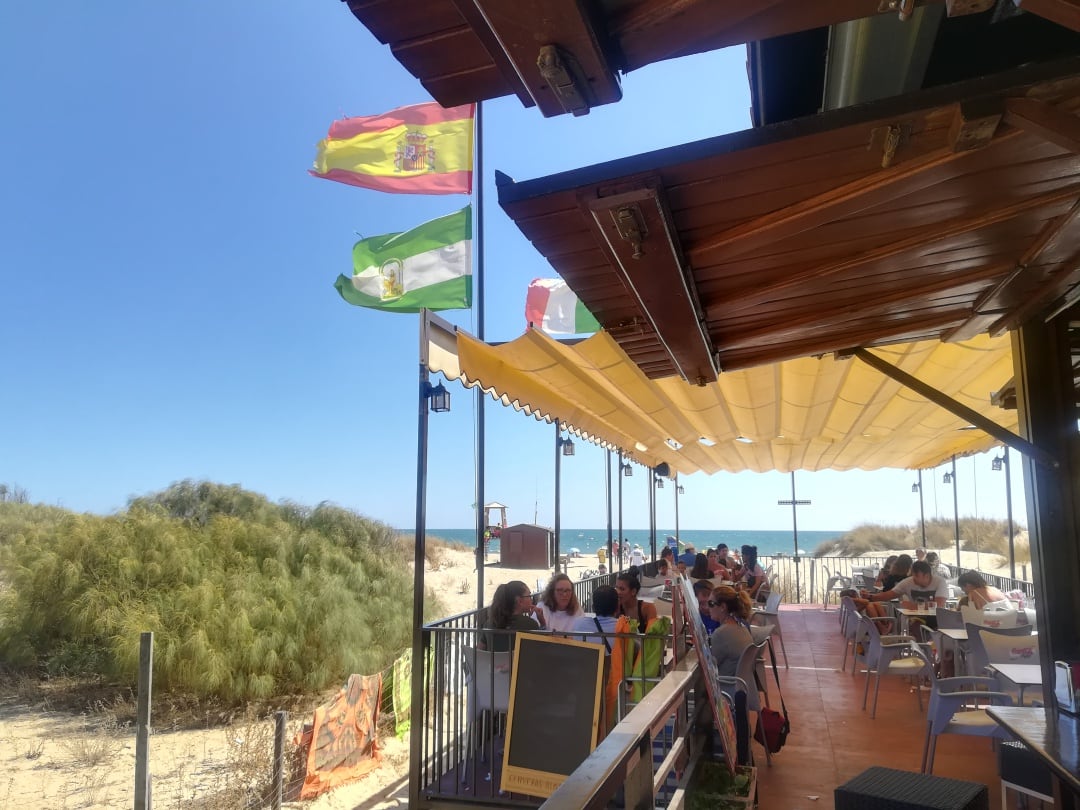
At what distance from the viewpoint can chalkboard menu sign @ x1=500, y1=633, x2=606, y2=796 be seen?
405 cm

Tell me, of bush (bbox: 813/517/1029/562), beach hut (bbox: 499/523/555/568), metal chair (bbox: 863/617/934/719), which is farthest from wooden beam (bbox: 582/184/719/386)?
bush (bbox: 813/517/1029/562)

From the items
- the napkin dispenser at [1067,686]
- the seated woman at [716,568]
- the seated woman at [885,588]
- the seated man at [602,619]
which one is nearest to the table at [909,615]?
the seated woman at [885,588]

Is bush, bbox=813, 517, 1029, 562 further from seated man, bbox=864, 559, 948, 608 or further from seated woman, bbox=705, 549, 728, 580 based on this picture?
seated man, bbox=864, 559, 948, 608

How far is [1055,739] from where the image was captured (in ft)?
7.57

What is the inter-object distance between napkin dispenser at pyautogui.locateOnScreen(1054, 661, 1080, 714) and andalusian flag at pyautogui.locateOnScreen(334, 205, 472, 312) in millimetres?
5228

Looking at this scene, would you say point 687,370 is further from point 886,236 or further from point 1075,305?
point 1075,305

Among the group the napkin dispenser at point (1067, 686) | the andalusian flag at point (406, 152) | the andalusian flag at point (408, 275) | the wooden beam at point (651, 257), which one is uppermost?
the andalusian flag at point (406, 152)

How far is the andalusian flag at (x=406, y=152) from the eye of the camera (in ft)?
27.6

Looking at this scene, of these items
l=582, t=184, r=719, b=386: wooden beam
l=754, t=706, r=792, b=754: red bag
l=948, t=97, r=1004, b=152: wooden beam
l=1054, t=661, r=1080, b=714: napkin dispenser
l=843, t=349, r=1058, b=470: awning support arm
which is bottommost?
l=754, t=706, r=792, b=754: red bag

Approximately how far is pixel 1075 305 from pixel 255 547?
44.4ft

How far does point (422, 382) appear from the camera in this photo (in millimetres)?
5027

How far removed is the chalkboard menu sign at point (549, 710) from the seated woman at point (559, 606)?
3.82 feet

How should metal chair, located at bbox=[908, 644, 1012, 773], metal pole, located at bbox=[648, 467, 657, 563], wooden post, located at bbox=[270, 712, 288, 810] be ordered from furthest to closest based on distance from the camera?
metal pole, located at bbox=[648, 467, 657, 563] → wooden post, located at bbox=[270, 712, 288, 810] → metal chair, located at bbox=[908, 644, 1012, 773]

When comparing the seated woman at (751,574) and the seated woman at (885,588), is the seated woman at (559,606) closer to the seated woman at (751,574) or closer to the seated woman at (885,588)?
the seated woman at (885,588)
